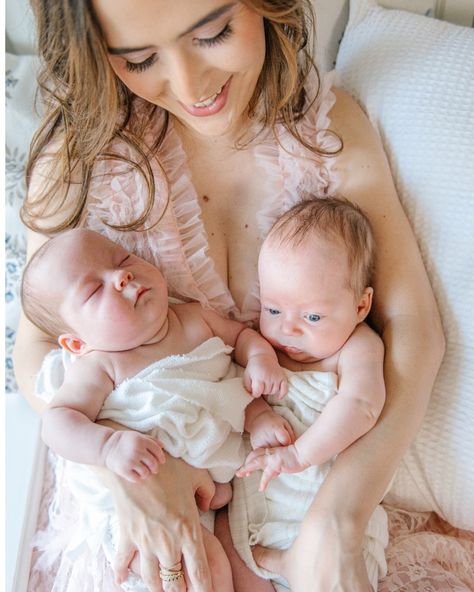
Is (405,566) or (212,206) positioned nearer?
(405,566)

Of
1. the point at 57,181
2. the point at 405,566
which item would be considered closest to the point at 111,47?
the point at 57,181

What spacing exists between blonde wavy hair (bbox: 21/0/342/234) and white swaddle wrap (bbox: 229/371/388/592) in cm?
44

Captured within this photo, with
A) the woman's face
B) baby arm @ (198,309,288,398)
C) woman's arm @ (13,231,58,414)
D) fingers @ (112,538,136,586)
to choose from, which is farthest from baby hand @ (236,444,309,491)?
the woman's face

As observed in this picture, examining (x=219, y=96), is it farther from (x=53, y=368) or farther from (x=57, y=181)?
(x=53, y=368)

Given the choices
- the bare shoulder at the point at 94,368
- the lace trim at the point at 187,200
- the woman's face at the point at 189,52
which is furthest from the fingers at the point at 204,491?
the woman's face at the point at 189,52

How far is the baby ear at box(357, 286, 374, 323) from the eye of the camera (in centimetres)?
125

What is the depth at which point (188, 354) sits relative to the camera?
121 centimetres

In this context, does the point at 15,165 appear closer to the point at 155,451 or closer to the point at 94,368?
the point at 94,368

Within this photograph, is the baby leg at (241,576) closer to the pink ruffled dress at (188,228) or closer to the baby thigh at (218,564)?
the baby thigh at (218,564)

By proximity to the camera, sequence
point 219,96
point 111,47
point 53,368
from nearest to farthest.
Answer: point 111,47 < point 219,96 < point 53,368

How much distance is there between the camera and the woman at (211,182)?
1.08 meters

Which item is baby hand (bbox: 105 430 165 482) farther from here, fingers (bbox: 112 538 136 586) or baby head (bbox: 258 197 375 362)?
baby head (bbox: 258 197 375 362)

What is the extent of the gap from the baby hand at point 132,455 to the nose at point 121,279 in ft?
0.78

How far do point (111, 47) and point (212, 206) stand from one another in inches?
17.0
